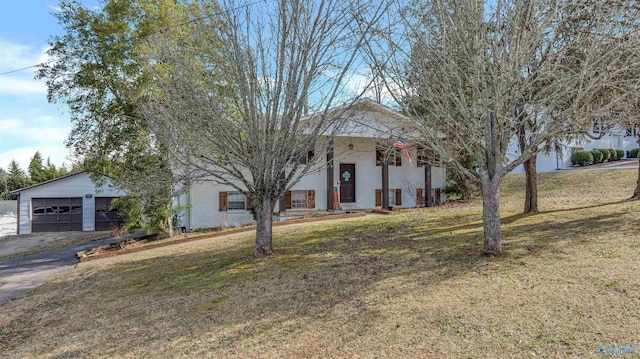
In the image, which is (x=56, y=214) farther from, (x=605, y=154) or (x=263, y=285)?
(x=605, y=154)

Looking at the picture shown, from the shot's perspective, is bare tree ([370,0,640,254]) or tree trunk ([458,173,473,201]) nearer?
bare tree ([370,0,640,254])

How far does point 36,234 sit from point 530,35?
2743 centimetres

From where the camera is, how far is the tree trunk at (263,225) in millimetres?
7634

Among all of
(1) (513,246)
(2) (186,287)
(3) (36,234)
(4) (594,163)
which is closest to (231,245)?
(2) (186,287)

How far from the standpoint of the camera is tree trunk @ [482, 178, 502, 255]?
614 centimetres

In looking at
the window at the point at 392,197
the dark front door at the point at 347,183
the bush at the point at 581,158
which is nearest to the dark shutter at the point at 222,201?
the dark front door at the point at 347,183

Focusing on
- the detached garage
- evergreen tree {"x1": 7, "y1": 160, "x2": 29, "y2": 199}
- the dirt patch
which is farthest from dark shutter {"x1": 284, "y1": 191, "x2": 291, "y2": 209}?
evergreen tree {"x1": 7, "y1": 160, "x2": 29, "y2": 199}

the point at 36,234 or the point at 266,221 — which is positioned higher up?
the point at 266,221

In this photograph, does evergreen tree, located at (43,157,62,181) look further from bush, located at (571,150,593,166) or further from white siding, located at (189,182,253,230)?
bush, located at (571,150,593,166)

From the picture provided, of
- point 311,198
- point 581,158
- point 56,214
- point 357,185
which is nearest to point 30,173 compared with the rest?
point 56,214

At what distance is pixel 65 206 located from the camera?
2377 centimetres

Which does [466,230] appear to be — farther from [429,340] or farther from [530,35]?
[429,340]

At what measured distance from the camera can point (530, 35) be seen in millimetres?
5637

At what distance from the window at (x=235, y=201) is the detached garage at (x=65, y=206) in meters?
10.9
